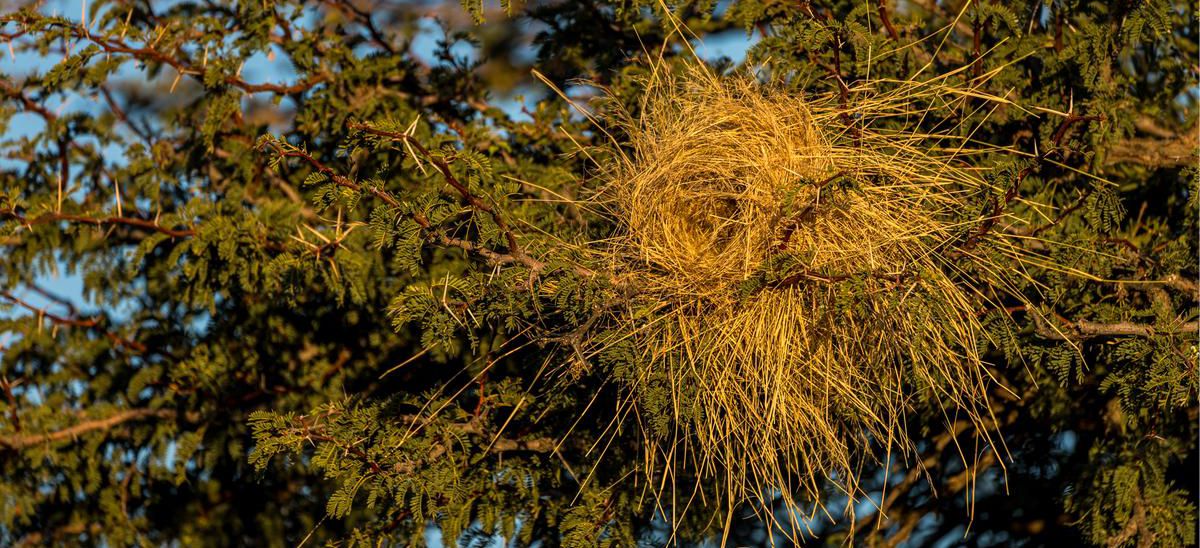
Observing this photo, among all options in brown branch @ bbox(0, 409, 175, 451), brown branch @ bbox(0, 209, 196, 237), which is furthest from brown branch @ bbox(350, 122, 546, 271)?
brown branch @ bbox(0, 409, 175, 451)

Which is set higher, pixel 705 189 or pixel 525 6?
pixel 525 6

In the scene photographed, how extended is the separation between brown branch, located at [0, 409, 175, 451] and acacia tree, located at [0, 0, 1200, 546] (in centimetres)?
1

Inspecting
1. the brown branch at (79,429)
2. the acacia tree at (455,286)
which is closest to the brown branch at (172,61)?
the acacia tree at (455,286)

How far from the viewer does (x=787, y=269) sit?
2381 millimetres

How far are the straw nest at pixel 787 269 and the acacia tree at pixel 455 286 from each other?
105 millimetres

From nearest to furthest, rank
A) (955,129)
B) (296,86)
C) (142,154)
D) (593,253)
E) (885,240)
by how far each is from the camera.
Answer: (885,240)
(593,253)
(955,129)
(296,86)
(142,154)

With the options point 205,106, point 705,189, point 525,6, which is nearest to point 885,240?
point 705,189

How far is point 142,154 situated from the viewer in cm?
395

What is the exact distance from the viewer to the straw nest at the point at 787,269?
246 centimetres

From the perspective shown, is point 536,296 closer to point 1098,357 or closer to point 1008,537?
point 1098,357

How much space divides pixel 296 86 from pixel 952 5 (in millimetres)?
1983

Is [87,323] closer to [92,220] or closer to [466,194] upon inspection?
[92,220]

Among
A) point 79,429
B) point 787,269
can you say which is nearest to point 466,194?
point 787,269

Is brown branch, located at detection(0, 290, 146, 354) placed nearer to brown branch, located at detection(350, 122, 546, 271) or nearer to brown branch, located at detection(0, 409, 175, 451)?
brown branch, located at detection(0, 409, 175, 451)
